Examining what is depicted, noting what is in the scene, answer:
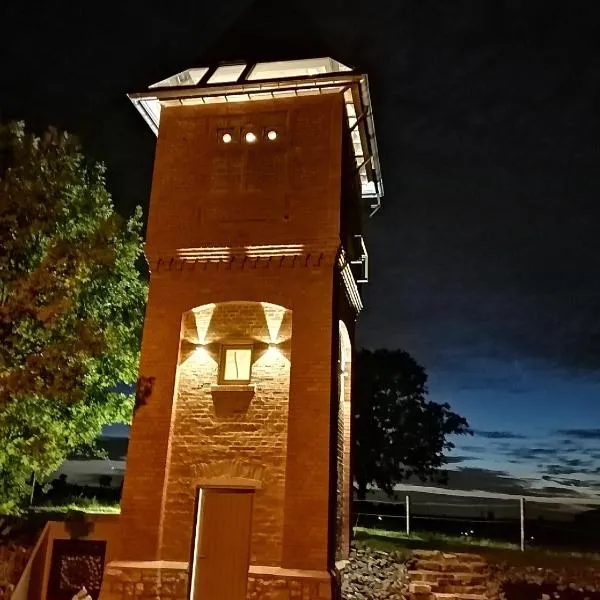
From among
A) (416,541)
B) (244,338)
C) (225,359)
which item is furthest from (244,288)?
(416,541)

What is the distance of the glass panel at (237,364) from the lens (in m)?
11.6

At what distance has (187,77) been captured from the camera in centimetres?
1409

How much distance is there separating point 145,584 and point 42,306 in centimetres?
493

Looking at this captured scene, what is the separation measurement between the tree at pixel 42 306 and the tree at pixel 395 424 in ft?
47.8

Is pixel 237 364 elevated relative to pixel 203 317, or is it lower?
lower

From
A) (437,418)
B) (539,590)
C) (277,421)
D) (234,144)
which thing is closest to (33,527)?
(277,421)

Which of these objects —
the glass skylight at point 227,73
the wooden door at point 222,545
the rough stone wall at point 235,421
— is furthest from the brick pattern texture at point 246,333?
the glass skylight at point 227,73

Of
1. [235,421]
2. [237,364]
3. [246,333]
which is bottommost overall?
[235,421]

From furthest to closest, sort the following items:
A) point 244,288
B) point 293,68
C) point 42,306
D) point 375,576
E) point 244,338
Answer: point 293,68, point 375,576, point 244,288, point 244,338, point 42,306

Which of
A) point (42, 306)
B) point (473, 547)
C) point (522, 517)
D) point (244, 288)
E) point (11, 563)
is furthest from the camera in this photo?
point (522, 517)

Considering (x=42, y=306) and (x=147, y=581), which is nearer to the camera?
(x=147, y=581)

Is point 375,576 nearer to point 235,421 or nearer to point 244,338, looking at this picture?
point 235,421

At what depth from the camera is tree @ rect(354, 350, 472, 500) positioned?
86.9 feet

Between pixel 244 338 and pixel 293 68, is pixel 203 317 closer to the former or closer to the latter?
pixel 244 338
